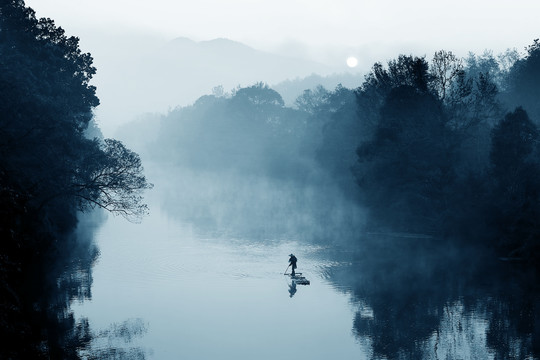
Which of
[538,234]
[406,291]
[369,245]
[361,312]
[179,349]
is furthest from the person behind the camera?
[369,245]

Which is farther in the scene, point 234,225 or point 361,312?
point 234,225

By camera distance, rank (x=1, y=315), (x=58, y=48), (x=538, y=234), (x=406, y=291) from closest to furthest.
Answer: (x=1, y=315), (x=406, y=291), (x=538, y=234), (x=58, y=48)

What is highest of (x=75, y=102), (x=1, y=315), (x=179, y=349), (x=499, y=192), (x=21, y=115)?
(x=75, y=102)

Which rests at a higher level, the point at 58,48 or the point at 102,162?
the point at 58,48

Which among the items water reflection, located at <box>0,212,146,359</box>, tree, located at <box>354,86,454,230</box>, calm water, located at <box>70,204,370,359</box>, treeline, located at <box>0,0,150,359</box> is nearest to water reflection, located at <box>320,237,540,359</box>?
calm water, located at <box>70,204,370,359</box>

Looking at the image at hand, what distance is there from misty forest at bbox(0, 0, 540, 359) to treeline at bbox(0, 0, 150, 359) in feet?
0.65

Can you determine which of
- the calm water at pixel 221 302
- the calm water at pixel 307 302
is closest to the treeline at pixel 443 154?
the calm water at pixel 307 302

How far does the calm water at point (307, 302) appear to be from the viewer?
31391 mm

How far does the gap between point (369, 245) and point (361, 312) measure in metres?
26.0

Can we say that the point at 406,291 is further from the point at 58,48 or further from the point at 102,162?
the point at 58,48

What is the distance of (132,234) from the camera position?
69.7m

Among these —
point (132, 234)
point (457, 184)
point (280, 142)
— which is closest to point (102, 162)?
point (132, 234)

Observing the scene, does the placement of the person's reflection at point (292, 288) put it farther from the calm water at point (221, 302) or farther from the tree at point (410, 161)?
the tree at point (410, 161)

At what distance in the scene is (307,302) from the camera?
133 feet
